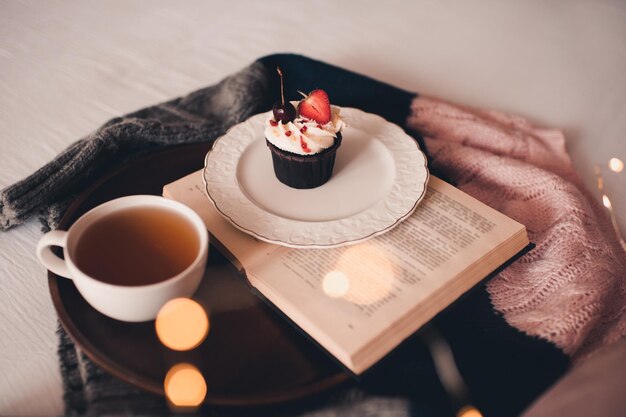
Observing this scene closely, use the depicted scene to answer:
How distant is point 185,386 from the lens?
17.6 inches

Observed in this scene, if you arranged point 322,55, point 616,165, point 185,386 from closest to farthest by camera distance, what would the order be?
point 185,386 → point 616,165 → point 322,55

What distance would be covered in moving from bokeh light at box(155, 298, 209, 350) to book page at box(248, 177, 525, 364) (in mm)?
67

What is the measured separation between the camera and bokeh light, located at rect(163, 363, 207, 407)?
44cm

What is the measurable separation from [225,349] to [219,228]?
5.3 inches

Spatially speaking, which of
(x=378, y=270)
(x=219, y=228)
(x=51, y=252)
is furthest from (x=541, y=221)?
(x=51, y=252)

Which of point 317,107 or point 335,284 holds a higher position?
point 317,107

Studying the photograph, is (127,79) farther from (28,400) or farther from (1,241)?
(28,400)

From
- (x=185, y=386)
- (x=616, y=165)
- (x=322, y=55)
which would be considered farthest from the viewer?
(x=322, y=55)

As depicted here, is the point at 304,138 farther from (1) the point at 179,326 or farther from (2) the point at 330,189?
(1) the point at 179,326

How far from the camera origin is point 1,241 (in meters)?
0.64

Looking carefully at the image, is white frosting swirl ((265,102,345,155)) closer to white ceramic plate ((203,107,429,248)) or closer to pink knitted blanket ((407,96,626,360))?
white ceramic plate ((203,107,429,248))

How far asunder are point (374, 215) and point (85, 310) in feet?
0.98

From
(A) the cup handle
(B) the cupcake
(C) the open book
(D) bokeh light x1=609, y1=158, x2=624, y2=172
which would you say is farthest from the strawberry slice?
(D) bokeh light x1=609, y1=158, x2=624, y2=172

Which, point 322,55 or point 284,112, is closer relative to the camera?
point 284,112
